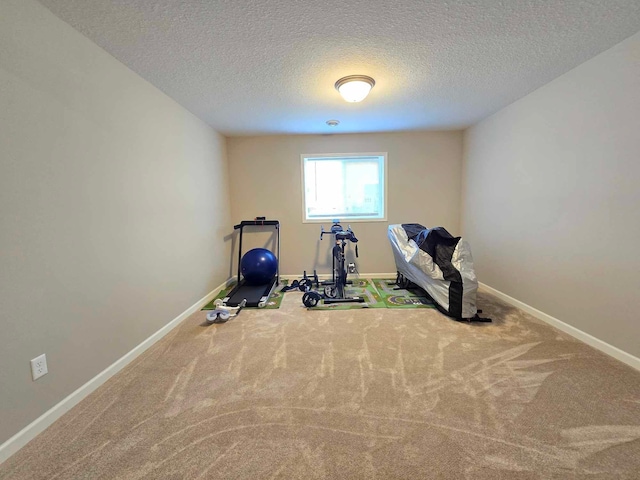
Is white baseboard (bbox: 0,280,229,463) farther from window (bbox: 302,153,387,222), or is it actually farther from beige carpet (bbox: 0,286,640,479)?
window (bbox: 302,153,387,222)

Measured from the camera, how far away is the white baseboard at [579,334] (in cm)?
201

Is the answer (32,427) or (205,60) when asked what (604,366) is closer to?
(32,427)

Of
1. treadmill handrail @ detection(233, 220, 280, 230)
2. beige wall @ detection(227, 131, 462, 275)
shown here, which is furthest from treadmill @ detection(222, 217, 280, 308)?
beige wall @ detection(227, 131, 462, 275)

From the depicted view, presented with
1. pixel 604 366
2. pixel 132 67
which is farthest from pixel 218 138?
pixel 604 366

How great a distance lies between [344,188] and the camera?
15.4 feet

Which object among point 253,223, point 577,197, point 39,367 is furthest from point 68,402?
point 577,197

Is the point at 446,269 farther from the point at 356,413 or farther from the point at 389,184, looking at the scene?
the point at 389,184

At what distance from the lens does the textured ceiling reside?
64.2 inches

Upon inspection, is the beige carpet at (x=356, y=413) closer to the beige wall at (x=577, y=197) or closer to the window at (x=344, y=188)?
the beige wall at (x=577, y=197)

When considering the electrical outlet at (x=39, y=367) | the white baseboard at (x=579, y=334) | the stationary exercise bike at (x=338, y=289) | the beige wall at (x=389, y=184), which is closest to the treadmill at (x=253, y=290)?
the beige wall at (x=389, y=184)

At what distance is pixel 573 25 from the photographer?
181cm

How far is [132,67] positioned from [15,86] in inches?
41.0

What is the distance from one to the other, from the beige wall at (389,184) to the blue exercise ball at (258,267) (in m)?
0.65

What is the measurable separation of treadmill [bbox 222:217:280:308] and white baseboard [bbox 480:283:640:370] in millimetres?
3167
